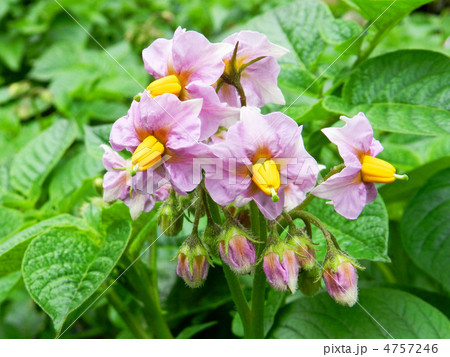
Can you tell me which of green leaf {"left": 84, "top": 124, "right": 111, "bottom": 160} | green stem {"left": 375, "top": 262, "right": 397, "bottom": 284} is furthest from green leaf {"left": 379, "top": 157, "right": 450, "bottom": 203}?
green leaf {"left": 84, "top": 124, "right": 111, "bottom": 160}

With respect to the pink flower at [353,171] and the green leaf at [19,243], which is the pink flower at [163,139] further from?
the green leaf at [19,243]

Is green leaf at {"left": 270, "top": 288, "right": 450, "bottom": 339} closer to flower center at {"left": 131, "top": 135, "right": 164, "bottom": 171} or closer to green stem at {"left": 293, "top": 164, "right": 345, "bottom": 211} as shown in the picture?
green stem at {"left": 293, "top": 164, "right": 345, "bottom": 211}

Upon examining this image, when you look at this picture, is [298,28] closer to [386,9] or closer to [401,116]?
[386,9]

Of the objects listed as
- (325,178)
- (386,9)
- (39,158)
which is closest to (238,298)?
(325,178)

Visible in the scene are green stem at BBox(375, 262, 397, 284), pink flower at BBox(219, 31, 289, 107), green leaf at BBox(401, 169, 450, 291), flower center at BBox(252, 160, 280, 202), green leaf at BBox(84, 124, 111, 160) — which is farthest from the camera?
green stem at BBox(375, 262, 397, 284)
